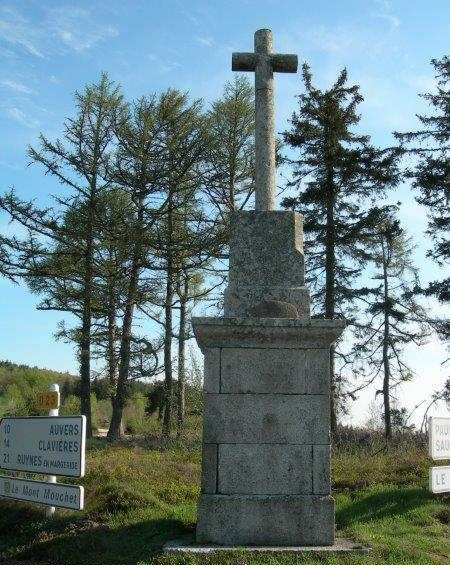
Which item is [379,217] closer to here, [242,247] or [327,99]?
[327,99]

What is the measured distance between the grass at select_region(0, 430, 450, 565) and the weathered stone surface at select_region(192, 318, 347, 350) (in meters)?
1.93

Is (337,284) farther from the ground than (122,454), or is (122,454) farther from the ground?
(337,284)

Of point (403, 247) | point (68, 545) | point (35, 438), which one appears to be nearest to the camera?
point (68, 545)

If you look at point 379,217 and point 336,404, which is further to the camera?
point 336,404

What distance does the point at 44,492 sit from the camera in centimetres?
726

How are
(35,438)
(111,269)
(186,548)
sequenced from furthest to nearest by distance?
(111,269) < (35,438) < (186,548)

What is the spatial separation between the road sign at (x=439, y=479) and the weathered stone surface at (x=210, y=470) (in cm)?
318

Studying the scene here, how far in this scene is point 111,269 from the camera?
62.7 ft

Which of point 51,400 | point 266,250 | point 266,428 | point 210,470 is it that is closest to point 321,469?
point 266,428

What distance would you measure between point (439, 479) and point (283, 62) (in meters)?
5.44

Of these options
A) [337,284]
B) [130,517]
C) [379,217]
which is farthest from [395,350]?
[130,517]

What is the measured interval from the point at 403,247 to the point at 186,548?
23.3 meters

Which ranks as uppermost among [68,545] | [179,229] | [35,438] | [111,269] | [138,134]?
[138,134]

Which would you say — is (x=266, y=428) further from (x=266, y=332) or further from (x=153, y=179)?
(x=153, y=179)
